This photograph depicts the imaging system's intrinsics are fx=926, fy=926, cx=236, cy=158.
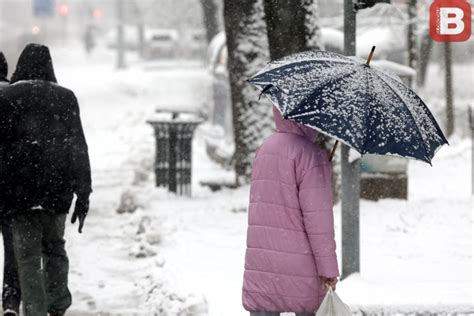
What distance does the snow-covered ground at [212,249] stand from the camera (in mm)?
7234

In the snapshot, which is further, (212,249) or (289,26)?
(289,26)

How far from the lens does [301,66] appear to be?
187 inches

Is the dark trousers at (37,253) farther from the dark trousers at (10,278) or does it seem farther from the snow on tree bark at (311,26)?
the snow on tree bark at (311,26)

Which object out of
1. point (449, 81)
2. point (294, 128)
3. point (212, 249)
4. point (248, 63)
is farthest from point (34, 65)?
point (449, 81)

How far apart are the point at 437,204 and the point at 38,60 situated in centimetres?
702

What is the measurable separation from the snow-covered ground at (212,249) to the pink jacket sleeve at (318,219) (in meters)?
1.27

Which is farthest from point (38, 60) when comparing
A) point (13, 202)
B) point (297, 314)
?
point (297, 314)

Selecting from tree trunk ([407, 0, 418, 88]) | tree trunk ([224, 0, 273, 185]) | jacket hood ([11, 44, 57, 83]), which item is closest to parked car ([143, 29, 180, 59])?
tree trunk ([407, 0, 418, 88])

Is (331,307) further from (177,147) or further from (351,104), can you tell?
(177,147)

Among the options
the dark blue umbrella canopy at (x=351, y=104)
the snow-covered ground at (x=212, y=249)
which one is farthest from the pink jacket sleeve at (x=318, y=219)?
the snow-covered ground at (x=212, y=249)

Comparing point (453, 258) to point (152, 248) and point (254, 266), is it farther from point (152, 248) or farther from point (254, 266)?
point (254, 266)

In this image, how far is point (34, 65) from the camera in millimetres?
6316

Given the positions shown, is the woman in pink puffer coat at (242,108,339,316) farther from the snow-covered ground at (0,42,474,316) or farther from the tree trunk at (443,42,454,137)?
the tree trunk at (443,42,454,137)

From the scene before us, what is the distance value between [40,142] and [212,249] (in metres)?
3.64
